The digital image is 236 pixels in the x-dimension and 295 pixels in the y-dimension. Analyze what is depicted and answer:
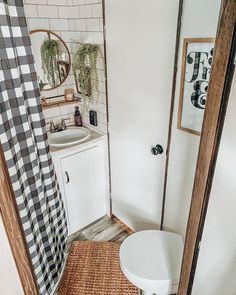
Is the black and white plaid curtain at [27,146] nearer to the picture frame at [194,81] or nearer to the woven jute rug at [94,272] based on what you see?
the woven jute rug at [94,272]

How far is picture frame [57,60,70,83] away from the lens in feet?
7.11

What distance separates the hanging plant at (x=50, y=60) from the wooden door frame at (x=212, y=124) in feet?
5.83

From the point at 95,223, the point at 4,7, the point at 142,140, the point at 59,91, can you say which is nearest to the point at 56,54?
the point at 59,91

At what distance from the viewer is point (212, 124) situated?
69cm

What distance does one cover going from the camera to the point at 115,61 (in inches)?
68.0

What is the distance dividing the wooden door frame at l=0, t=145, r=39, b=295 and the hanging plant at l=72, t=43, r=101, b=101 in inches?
55.5

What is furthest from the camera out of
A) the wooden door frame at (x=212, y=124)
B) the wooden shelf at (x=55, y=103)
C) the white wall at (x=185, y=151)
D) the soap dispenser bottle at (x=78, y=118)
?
the soap dispenser bottle at (x=78, y=118)

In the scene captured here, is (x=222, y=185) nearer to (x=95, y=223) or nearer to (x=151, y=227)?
(x=151, y=227)

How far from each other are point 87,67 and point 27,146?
1.05 meters

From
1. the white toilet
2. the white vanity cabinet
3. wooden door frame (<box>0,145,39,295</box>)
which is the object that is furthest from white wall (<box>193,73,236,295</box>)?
the white vanity cabinet

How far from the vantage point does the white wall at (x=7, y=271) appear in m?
0.74

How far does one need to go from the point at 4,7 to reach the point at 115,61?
0.96 m

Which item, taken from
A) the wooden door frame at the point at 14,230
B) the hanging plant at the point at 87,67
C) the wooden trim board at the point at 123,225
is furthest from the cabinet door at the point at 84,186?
the wooden door frame at the point at 14,230

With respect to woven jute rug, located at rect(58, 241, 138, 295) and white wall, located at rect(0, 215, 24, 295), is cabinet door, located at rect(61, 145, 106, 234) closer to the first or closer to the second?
woven jute rug, located at rect(58, 241, 138, 295)
